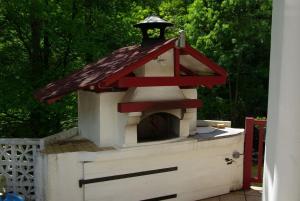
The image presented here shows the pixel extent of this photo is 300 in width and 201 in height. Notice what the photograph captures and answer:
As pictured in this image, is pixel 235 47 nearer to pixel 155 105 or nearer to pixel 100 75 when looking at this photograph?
pixel 155 105

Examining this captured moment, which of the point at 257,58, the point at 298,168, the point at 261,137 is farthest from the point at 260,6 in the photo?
the point at 298,168

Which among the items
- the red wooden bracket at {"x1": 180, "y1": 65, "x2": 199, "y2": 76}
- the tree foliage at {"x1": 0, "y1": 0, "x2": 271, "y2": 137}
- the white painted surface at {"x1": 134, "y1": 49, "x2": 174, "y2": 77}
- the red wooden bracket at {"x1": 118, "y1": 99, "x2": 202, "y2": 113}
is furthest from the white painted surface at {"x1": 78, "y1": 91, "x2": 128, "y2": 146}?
the tree foliage at {"x1": 0, "y1": 0, "x2": 271, "y2": 137}

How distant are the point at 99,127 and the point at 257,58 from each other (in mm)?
12254

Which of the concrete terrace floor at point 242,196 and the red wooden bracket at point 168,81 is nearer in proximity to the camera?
the red wooden bracket at point 168,81

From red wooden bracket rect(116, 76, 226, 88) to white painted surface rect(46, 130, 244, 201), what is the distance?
1057 millimetres

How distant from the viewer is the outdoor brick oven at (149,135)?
548 centimetres

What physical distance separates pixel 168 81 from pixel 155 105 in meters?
0.47

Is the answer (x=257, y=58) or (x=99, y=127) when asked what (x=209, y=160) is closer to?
(x=99, y=127)

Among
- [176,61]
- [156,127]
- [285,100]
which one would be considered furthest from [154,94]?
[285,100]

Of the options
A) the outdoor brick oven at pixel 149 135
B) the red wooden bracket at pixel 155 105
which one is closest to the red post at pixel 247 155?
the outdoor brick oven at pixel 149 135

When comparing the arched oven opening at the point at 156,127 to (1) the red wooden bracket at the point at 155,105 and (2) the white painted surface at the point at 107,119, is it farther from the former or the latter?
(2) the white painted surface at the point at 107,119

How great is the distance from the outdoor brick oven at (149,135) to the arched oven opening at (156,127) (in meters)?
0.02

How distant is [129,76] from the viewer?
19.2 feet

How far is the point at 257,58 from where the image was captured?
1622 cm
